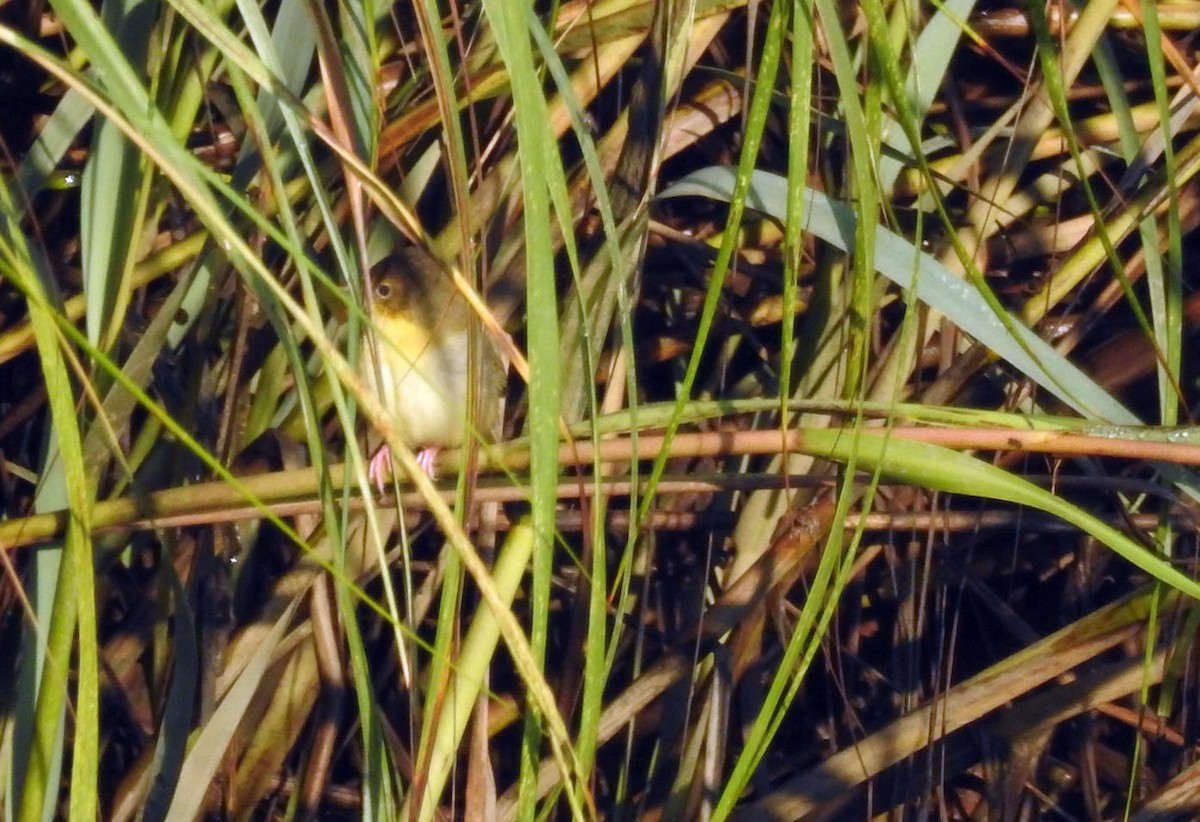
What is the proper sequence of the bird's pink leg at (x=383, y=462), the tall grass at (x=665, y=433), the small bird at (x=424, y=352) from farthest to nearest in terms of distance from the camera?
the small bird at (x=424, y=352) → the bird's pink leg at (x=383, y=462) → the tall grass at (x=665, y=433)

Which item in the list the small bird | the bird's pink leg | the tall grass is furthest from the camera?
the small bird

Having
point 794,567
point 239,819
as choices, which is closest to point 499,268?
point 794,567

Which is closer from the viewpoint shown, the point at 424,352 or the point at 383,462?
the point at 383,462

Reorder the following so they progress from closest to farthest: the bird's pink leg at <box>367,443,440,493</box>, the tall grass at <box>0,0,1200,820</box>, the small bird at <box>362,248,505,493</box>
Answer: the tall grass at <box>0,0,1200,820</box>
the bird's pink leg at <box>367,443,440,493</box>
the small bird at <box>362,248,505,493</box>

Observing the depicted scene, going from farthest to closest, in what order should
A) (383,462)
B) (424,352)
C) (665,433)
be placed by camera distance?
(424,352)
(383,462)
(665,433)

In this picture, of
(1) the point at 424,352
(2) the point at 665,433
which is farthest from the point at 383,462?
(2) the point at 665,433

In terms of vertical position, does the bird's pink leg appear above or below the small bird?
below

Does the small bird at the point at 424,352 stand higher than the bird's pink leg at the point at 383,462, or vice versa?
the small bird at the point at 424,352

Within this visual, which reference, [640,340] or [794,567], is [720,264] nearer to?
[794,567]

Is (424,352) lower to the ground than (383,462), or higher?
higher

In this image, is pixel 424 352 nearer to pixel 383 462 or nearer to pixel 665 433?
pixel 383 462

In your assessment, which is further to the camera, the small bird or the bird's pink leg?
the small bird
